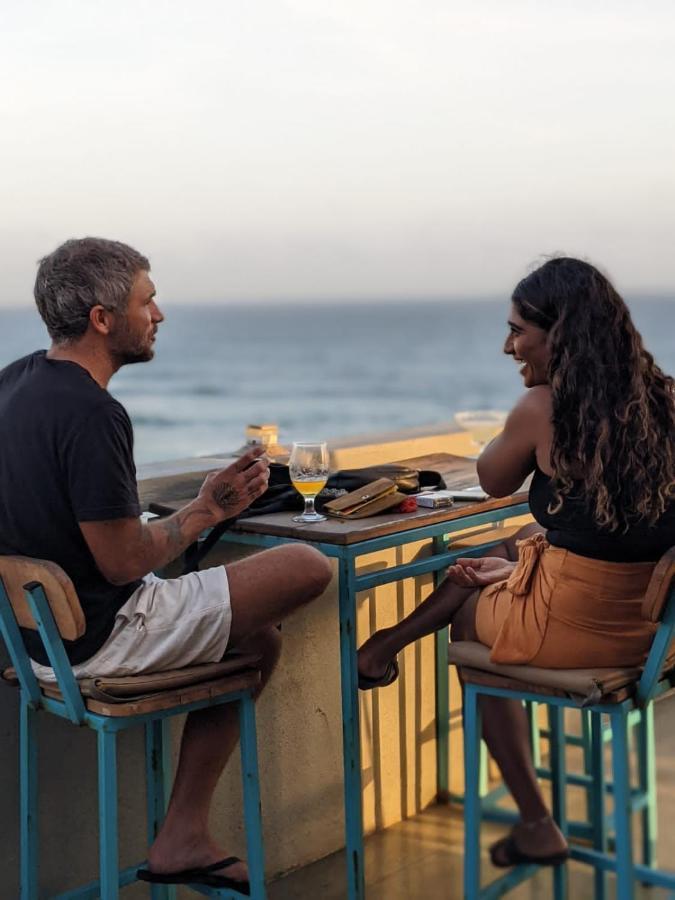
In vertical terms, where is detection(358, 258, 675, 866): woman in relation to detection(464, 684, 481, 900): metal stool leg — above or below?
above

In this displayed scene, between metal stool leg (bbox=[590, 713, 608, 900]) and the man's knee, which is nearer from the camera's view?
the man's knee

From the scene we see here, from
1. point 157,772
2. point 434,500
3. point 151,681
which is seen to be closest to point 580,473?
point 434,500

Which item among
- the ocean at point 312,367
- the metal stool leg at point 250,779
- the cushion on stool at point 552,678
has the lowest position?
the ocean at point 312,367

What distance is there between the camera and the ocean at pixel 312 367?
3334 cm

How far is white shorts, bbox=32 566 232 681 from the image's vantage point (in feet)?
7.27

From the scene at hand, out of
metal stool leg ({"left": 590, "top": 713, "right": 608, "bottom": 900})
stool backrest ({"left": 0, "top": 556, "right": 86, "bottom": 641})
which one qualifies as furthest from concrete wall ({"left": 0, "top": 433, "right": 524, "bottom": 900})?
metal stool leg ({"left": 590, "top": 713, "right": 608, "bottom": 900})

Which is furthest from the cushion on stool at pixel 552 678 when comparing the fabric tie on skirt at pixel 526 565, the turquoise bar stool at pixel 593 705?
the fabric tie on skirt at pixel 526 565

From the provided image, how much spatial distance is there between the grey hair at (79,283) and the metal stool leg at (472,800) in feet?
3.27

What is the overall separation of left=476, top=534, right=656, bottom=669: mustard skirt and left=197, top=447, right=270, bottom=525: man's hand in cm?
54

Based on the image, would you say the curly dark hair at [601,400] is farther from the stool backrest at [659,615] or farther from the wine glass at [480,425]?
the wine glass at [480,425]

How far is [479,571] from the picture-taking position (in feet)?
8.73

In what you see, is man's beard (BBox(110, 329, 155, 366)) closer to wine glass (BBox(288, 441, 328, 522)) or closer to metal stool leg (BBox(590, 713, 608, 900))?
wine glass (BBox(288, 441, 328, 522))

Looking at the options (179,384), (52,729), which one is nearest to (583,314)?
(52,729)

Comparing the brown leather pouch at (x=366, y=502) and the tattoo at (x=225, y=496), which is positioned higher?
the tattoo at (x=225, y=496)
